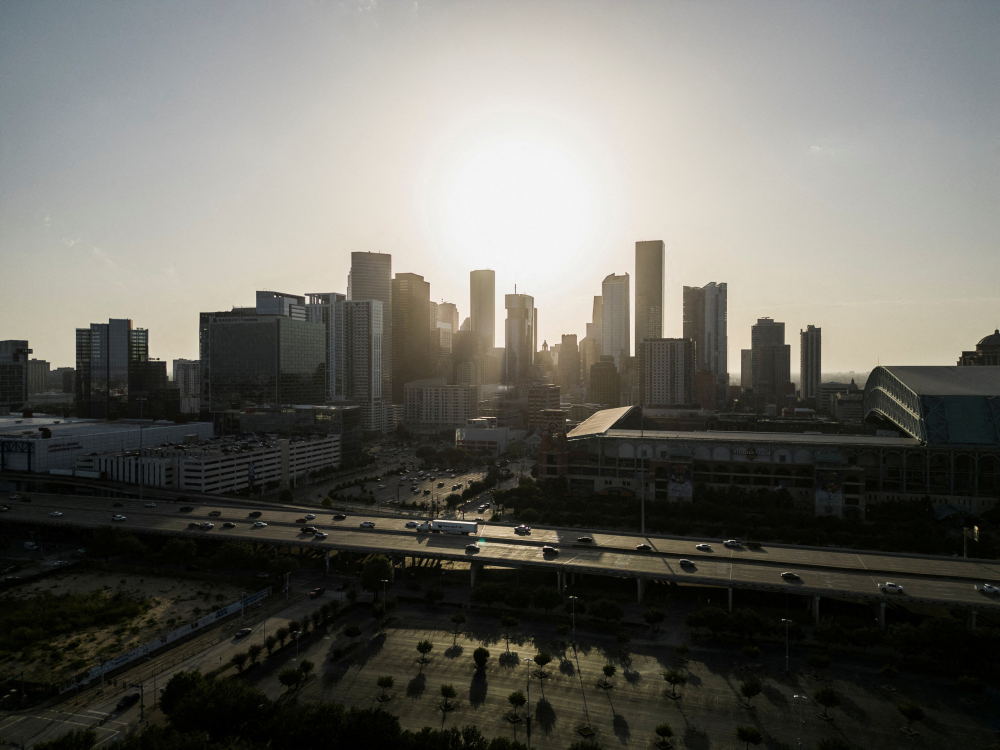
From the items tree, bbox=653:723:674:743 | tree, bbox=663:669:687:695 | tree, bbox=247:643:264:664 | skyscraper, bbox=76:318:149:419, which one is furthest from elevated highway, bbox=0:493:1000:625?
skyscraper, bbox=76:318:149:419

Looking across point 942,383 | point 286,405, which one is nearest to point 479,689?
point 942,383

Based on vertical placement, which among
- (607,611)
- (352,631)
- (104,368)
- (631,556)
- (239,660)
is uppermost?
(104,368)

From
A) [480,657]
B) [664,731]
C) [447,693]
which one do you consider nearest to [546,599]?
[480,657]

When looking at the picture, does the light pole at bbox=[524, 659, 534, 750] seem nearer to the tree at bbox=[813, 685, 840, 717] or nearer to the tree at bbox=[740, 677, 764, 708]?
the tree at bbox=[740, 677, 764, 708]

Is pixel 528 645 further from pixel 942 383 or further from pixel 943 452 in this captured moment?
pixel 942 383

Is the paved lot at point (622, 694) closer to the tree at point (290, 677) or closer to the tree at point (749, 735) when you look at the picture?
the tree at point (290, 677)

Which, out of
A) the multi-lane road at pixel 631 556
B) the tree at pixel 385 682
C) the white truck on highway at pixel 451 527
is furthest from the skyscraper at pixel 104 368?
the tree at pixel 385 682

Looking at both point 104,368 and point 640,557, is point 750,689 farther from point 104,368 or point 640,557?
point 104,368
